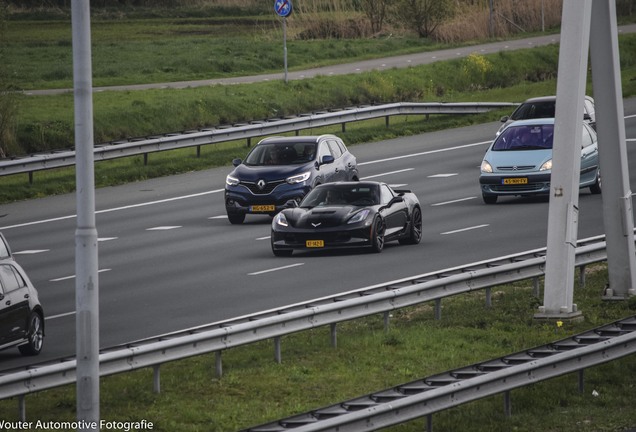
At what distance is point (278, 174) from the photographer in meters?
32.7

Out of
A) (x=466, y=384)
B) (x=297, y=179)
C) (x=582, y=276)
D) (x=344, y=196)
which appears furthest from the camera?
(x=297, y=179)

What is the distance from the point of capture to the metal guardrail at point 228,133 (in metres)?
39.0

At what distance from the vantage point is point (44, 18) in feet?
290

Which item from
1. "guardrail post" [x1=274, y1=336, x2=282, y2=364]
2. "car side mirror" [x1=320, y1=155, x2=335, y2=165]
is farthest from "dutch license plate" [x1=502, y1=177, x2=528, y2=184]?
"guardrail post" [x1=274, y1=336, x2=282, y2=364]

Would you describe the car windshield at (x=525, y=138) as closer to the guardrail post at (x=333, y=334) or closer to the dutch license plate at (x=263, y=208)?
the dutch license plate at (x=263, y=208)

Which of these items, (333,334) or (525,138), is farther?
(525,138)

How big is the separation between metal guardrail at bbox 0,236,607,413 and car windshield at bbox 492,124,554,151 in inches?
390

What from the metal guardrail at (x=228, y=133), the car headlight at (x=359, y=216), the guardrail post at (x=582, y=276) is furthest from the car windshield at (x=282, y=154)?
the guardrail post at (x=582, y=276)

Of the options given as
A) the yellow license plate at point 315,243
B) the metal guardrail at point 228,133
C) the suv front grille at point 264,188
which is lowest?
the yellow license plate at point 315,243

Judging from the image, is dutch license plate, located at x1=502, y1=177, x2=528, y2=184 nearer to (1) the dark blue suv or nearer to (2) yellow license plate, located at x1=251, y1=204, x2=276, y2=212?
(1) the dark blue suv

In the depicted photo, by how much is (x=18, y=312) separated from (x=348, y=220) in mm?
9490

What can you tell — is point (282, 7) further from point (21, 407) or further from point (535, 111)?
point (21, 407)

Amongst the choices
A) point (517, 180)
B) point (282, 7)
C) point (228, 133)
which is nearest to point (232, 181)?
point (517, 180)

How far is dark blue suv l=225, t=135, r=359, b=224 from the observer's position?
3241 centimetres
